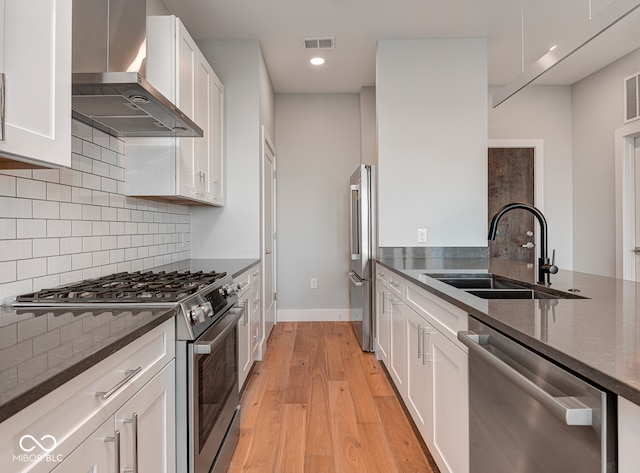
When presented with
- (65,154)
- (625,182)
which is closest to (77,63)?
(65,154)

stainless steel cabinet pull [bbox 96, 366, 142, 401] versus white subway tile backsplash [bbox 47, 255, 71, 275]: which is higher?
white subway tile backsplash [bbox 47, 255, 71, 275]

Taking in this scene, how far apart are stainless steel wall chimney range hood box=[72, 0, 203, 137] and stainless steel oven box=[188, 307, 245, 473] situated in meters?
0.98

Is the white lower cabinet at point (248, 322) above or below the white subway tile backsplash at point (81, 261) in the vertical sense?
below

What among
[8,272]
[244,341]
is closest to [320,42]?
[244,341]

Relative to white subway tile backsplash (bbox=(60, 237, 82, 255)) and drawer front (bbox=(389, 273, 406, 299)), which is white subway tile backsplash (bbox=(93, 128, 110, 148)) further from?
drawer front (bbox=(389, 273, 406, 299))

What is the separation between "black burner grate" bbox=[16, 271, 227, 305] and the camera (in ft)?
4.39

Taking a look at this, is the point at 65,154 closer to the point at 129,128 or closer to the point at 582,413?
the point at 129,128

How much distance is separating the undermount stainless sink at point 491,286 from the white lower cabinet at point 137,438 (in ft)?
4.61

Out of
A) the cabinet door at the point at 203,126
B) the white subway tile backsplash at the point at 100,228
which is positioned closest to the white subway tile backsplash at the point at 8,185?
the white subway tile backsplash at the point at 100,228

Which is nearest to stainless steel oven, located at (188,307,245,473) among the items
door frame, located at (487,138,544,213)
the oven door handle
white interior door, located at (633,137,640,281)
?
the oven door handle

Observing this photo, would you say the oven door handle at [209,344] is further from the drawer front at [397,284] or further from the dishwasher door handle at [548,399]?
the drawer front at [397,284]

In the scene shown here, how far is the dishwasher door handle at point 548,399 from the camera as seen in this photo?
72 cm

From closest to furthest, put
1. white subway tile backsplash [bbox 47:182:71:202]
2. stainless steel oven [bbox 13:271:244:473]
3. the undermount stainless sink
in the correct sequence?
stainless steel oven [bbox 13:271:244:473]
white subway tile backsplash [bbox 47:182:71:202]
the undermount stainless sink

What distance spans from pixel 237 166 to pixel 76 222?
1626 mm
